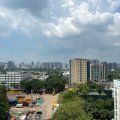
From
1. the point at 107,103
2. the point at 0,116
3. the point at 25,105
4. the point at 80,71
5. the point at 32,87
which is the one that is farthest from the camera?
the point at 80,71

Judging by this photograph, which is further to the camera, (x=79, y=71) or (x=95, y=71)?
(x=95, y=71)

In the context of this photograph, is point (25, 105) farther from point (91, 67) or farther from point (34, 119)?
point (91, 67)

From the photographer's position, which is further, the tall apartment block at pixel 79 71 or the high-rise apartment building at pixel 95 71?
the high-rise apartment building at pixel 95 71

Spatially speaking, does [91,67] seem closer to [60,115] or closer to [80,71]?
[80,71]

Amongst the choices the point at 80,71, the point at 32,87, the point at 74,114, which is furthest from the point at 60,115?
the point at 80,71

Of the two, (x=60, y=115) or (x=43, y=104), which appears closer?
(x=60, y=115)

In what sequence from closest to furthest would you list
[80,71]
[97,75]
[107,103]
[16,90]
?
1. [107,103]
2. [16,90]
3. [80,71]
4. [97,75]

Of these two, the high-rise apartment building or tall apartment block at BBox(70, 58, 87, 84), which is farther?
the high-rise apartment building

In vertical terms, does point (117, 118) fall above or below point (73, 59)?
below

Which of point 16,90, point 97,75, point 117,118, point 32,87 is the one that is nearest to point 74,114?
point 117,118
